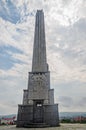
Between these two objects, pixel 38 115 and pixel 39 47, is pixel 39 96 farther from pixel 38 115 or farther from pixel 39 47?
pixel 39 47

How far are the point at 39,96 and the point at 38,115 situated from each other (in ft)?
8.71

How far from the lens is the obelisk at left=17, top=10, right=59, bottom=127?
2467 centimetres

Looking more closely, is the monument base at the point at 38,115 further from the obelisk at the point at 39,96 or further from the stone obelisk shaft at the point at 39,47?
the stone obelisk shaft at the point at 39,47

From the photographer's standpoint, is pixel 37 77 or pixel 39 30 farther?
pixel 39 30

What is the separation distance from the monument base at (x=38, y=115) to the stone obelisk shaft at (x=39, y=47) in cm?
584

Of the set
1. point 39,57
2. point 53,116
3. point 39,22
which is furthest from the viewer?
point 39,22

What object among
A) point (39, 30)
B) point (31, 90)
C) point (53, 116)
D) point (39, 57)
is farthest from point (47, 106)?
point (39, 30)

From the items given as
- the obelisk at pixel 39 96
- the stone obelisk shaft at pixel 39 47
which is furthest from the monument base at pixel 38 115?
the stone obelisk shaft at pixel 39 47

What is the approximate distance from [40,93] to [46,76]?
281 centimetres

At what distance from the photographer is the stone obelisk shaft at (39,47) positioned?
28.3 m

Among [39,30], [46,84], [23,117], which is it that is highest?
[39,30]

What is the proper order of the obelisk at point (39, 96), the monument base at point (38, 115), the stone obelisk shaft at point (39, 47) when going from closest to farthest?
1. the monument base at point (38, 115)
2. the obelisk at point (39, 96)
3. the stone obelisk shaft at point (39, 47)

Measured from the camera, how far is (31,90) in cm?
2677

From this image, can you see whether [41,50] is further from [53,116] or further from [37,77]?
[53,116]
